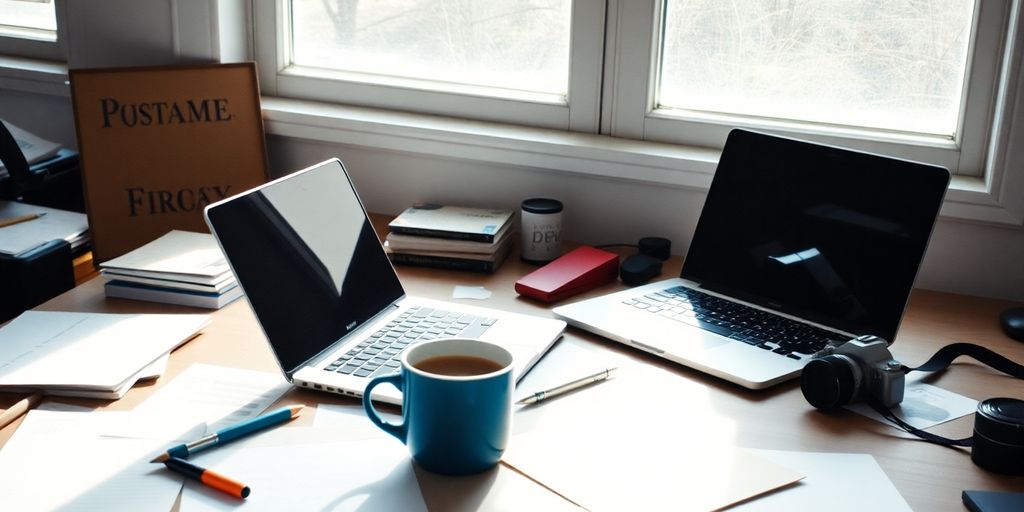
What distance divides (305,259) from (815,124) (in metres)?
0.90

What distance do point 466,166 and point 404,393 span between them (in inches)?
33.2

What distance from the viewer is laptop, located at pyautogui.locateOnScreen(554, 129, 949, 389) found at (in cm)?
124

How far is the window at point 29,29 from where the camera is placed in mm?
2076

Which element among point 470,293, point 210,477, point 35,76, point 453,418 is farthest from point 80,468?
point 35,76

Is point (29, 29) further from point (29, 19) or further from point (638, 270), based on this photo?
point (638, 270)

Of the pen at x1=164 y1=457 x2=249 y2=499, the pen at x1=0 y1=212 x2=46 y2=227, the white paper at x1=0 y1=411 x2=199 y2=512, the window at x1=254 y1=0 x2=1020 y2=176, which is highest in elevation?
the window at x1=254 y1=0 x2=1020 y2=176

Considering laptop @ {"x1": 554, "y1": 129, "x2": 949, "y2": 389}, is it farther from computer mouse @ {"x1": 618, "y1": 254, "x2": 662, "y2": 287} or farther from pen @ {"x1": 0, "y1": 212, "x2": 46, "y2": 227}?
pen @ {"x1": 0, "y1": 212, "x2": 46, "y2": 227}

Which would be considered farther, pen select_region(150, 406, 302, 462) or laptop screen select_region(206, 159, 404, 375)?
laptop screen select_region(206, 159, 404, 375)

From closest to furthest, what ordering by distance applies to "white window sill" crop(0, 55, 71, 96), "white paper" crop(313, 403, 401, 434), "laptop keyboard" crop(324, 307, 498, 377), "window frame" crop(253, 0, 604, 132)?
"white paper" crop(313, 403, 401, 434), "laptop keyboard" crop(324, 307, 498, 377), "window frame" crop(253, 0, 604, 132), "white window sill" crop(0, 55, 71, 96)

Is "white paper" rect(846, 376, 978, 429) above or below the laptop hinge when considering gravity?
below

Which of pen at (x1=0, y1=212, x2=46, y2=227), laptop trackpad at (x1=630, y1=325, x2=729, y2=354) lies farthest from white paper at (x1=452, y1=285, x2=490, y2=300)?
pen at (x1=0, y1=212, x2=46, y2=227)

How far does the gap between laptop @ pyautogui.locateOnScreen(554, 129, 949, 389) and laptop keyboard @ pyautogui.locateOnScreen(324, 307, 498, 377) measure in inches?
5.8

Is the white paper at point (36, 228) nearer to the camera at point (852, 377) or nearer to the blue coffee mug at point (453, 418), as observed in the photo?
the blue coffee mug at point (453, 418)

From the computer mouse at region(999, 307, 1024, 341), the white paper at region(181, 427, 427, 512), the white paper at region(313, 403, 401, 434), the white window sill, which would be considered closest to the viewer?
the white paper at region(181, 427, 427, 512)
